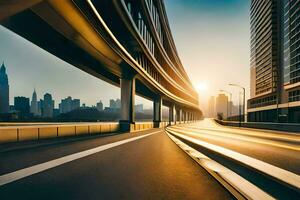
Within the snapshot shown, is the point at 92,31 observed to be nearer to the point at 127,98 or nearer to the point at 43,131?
the point at 43,131

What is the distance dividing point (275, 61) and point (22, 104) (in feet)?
433

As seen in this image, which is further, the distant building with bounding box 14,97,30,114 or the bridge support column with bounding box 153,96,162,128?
the distant building with bounding box 14,97,30,114

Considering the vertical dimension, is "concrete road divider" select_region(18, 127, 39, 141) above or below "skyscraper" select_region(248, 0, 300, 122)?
below

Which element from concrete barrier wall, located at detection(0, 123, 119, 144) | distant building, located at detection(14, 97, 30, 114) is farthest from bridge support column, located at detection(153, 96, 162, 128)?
distant building, located at detection(14, 97, 30, 114)

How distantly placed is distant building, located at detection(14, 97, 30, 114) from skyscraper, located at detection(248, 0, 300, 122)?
382ft

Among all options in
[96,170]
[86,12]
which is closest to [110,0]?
[86,12]

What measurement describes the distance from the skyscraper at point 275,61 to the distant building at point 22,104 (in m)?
116

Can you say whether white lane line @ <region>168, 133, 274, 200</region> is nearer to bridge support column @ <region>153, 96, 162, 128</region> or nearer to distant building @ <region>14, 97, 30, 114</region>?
bridge support column @ <region>153, 96, 162, 128</region>

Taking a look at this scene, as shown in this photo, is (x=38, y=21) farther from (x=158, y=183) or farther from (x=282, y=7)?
(x=282, y=7)

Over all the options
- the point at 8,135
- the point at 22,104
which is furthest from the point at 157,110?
the point at 22,104

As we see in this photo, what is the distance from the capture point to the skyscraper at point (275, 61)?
76.9 metres

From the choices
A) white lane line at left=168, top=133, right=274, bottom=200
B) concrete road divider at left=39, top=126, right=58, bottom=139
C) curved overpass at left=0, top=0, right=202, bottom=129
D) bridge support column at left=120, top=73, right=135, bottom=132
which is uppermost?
curved overpass at left=0, top=0, right=202, bottom=129

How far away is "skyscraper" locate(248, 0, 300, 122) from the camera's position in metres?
76.9

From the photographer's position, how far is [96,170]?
608cm
